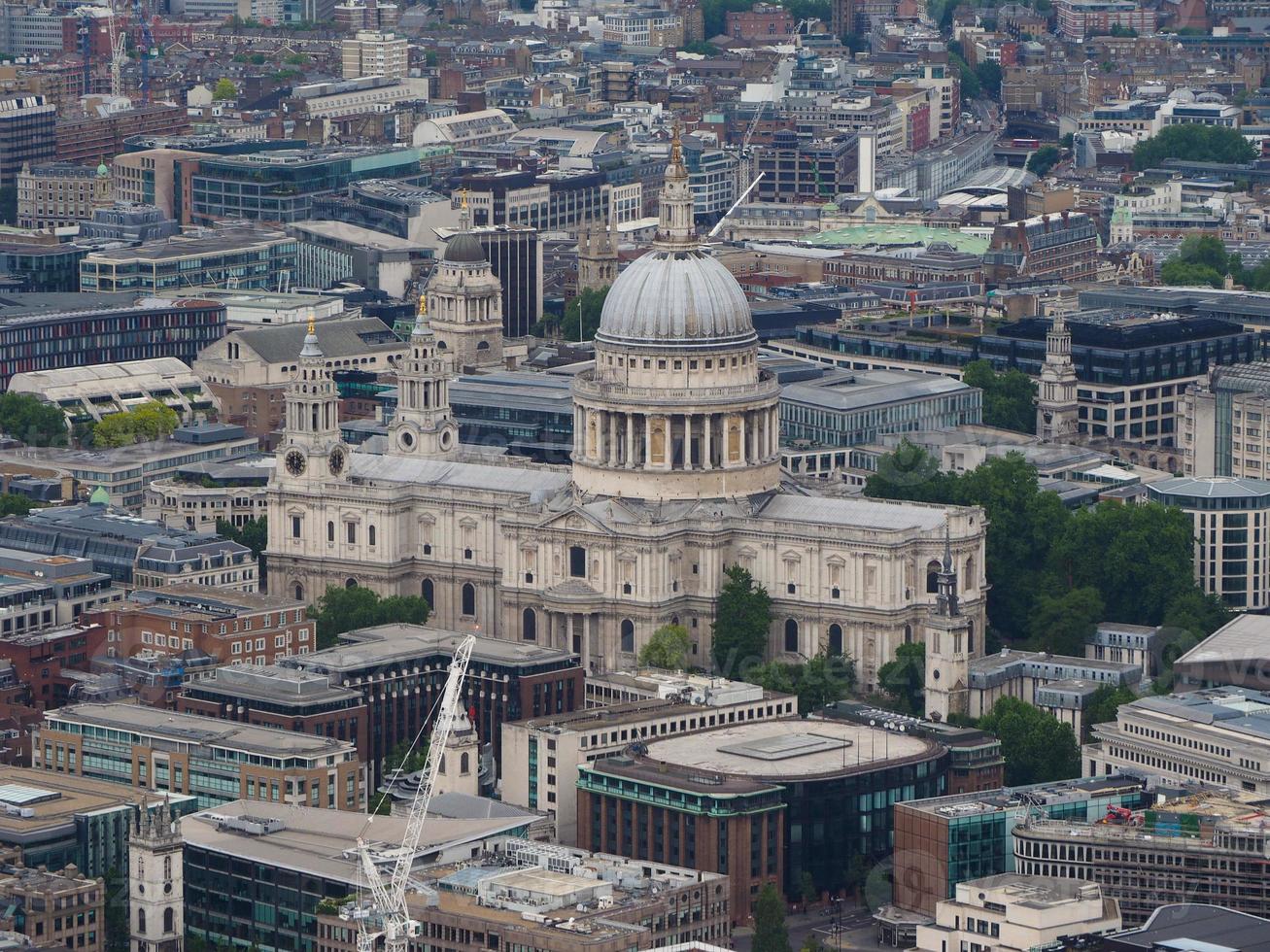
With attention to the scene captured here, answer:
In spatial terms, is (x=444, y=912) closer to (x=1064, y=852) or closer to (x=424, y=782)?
(x=424, y=782)

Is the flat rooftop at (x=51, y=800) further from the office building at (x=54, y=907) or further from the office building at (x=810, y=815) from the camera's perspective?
the office building at (x=810, y=815)

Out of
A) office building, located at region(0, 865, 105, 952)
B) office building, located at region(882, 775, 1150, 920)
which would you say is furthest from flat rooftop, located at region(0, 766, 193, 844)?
office building, located at region(882, 775, 1150, 920)

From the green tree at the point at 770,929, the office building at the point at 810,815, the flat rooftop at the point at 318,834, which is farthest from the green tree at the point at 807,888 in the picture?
the flat rooftop at the point at 318,834

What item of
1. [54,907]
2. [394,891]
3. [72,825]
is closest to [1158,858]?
[394,891]

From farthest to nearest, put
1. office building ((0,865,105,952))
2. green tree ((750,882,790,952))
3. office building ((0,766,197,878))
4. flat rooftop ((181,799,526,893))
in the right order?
office building ((0,766,197,878))
flat rooftop ((181,799,526,893))
green tree ((750,882,790,952))
office building ((0,865,105,952))

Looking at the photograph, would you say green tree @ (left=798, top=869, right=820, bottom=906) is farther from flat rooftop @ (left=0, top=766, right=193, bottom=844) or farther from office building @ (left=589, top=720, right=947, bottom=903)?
flat rooftop @ (left=0, top=766, right=193, bottom=844)

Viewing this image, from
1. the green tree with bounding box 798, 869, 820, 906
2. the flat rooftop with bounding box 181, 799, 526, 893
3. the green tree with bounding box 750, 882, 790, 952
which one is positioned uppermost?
the flat rooftop with bounding box 181, 799, 526, 893
